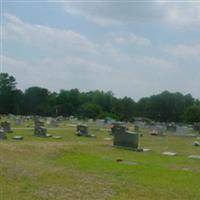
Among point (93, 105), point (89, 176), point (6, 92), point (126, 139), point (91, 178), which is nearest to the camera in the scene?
point (91, 178)

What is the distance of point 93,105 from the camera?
104812 mm

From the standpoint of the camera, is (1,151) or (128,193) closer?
(128,193)

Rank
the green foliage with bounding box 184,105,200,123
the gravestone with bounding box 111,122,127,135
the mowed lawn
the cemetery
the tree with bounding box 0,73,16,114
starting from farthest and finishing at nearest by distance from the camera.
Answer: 1. the tree with bounding box 0,73,16,114
2. the green foliage with bounding box 184,105,200,123
3. the gravestone with bounding box 111,122,127,135
4. the cemetery
5. the mowed lawn

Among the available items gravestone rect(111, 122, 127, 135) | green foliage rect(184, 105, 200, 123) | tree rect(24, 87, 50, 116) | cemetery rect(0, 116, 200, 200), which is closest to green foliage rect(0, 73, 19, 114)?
tree rect(24, 87, 50, 116)

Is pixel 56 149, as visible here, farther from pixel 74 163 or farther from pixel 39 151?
pixel 74 163

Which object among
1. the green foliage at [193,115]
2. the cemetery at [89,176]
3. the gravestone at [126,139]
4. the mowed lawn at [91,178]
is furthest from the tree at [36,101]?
the mowed lawn at [91,178]

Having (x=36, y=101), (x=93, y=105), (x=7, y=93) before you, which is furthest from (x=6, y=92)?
(x=93, y=105)

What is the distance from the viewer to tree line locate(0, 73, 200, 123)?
9825 cm

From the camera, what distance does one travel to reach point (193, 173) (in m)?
14.1

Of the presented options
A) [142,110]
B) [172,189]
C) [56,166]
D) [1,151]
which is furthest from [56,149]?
[142,110]

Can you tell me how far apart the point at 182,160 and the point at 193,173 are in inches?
172

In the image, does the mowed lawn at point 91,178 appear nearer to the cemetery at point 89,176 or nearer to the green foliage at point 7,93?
the cemetery at point 89,176

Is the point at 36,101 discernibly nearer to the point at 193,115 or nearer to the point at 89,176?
the point at 193,115

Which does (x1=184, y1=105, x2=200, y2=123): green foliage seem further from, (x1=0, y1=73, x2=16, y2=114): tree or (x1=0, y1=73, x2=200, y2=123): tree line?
(x1=0, y1=73, x2=16, y2=114): tree
